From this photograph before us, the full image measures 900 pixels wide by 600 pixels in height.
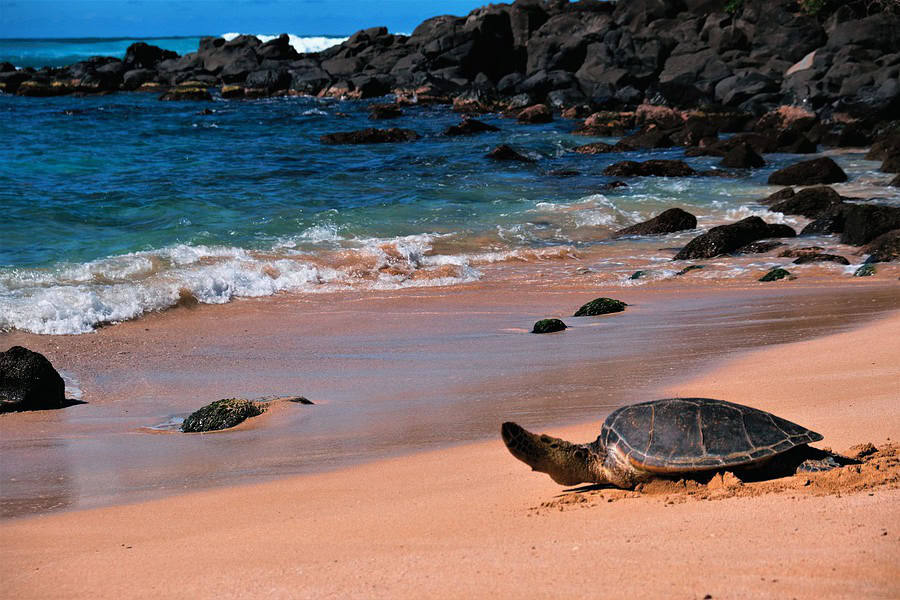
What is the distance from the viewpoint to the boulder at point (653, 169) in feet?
64.2

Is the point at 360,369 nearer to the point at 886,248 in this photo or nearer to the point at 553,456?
the point at 553,456

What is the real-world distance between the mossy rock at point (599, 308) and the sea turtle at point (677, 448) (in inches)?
181

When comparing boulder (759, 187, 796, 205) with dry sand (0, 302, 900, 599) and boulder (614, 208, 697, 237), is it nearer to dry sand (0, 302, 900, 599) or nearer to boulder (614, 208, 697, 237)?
boulder (614, 208, 697, 237)

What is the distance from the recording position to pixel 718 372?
6027 millimetres

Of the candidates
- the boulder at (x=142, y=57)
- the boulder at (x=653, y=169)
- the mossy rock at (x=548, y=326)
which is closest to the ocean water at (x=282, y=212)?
the boulder at (x=653, y=169)

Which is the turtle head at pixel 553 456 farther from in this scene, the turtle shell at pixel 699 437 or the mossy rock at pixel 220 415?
the mossy rock at pixel 220 415

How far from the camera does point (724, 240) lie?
461 inches

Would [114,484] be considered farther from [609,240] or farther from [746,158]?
[746,158]

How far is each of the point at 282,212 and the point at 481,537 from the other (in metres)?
12.9

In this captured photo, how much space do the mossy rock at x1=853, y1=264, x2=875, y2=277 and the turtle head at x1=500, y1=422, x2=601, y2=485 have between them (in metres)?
7.22

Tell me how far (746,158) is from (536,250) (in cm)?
944

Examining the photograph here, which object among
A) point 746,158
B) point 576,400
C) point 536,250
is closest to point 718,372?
point 576,400

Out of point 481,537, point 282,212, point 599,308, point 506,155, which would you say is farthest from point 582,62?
point 481,537

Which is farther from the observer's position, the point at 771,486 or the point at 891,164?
the point at 891,164
